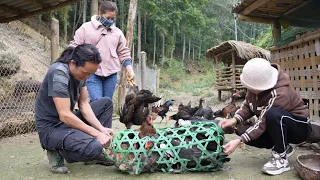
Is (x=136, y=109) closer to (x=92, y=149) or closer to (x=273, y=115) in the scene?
(x=92, y=149)

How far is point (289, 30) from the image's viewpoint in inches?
227

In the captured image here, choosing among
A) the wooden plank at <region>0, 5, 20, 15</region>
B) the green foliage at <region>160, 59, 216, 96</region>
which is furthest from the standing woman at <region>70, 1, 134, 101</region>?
the green foliage at <region>160, 59, 216, 96</region>

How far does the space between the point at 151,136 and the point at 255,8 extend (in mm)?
2997

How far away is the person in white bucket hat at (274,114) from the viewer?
283 centimetres

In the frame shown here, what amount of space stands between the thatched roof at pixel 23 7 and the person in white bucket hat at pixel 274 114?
3.79 metres

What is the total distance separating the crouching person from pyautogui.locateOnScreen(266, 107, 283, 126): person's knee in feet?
4.81

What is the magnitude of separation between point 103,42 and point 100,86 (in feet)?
1.89

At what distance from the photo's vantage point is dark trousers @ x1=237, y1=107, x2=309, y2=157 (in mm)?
2812

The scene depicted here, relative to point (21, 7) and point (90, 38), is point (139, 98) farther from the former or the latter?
point (21, 7)

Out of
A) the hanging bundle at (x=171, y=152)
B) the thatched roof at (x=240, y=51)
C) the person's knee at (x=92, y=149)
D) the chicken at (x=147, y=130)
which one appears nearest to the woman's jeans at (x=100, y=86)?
the chicken at (x=147, y=130)

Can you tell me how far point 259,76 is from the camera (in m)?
2.84

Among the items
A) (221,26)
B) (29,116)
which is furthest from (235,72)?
(221,26)

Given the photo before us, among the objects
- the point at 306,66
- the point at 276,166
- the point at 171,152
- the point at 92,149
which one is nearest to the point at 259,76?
the point at 276,166

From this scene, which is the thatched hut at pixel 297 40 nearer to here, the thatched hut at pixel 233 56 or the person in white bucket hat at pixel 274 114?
the person in white bucket hat at pixel 274 114
